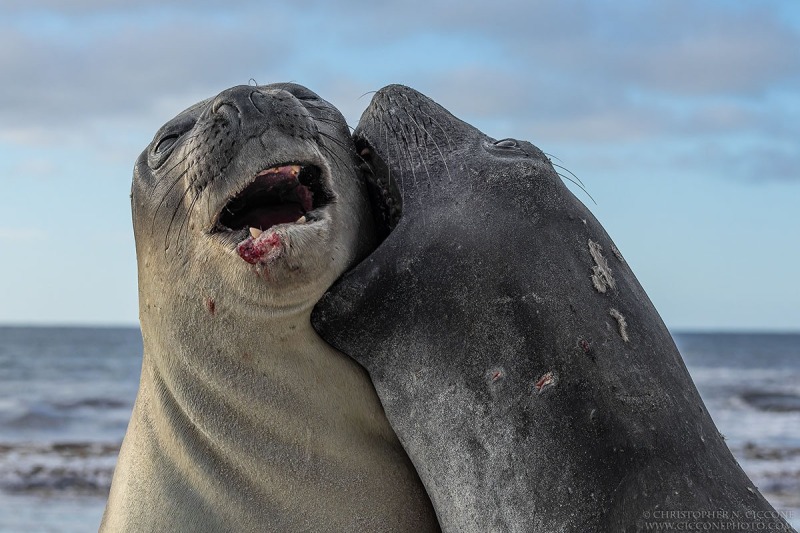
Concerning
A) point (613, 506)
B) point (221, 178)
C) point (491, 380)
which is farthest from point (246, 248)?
point (613, 506)

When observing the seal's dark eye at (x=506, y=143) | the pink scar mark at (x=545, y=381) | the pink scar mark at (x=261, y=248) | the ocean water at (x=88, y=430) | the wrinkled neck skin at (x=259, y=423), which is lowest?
the ocean water at (x=88, y=430)

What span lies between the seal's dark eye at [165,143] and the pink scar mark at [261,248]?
951mm

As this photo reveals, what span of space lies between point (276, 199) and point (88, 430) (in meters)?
16.2

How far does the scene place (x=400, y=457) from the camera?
439 cm

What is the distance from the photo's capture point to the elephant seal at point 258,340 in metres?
4.10

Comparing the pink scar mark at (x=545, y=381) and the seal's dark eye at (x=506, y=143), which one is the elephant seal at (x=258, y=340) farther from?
the pink scar mark at (x=545, y=381)

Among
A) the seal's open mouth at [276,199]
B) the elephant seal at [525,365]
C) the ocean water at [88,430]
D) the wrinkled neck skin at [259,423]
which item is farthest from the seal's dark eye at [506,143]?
the ocean water at [88,430]

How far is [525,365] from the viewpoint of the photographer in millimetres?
3930

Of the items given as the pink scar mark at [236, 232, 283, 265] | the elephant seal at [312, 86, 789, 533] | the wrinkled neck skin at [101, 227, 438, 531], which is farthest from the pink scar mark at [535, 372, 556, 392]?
the pink scar mark at [236, 232, 283, 265]

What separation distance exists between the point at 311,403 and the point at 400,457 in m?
0.44

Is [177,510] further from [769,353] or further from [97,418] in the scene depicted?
[769,353]

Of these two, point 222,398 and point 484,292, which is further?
point 222,398

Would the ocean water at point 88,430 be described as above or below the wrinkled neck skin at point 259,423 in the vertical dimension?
below

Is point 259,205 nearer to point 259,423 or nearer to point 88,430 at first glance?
point 259,423
